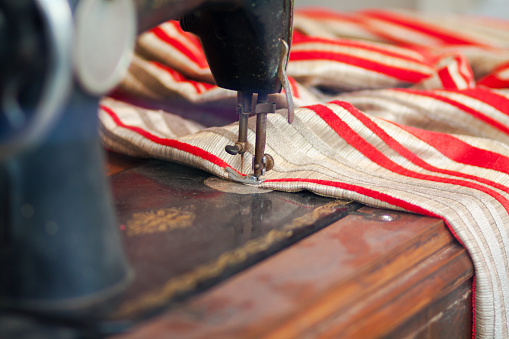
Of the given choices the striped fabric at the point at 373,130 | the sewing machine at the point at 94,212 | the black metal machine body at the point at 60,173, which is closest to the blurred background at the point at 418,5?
the striped fabric at the point at 373,130

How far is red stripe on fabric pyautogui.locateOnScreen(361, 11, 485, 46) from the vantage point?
5.20 feet

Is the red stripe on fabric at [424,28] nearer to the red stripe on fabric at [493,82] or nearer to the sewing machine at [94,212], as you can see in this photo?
the red stripe on fabric at [493,82]

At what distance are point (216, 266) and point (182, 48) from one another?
2.45 feet

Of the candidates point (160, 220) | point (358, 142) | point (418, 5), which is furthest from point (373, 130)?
point (418, 5)

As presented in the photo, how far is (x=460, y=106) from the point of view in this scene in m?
1.00

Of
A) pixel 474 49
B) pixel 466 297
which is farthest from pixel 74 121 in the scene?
pixel 474 49

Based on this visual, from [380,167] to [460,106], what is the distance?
0.25m

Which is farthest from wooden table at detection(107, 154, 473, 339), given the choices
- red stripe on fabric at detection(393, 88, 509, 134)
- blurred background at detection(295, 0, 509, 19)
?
blurred background at detection(295, 0, 509, 19)

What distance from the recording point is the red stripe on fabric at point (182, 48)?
116 cm

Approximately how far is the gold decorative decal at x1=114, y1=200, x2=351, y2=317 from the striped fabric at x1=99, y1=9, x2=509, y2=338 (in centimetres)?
10

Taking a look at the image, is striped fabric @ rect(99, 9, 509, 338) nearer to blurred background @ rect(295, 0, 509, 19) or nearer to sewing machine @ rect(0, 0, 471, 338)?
sewing machine @ rect(0, 0, 471, 338)

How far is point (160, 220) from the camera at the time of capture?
64cm

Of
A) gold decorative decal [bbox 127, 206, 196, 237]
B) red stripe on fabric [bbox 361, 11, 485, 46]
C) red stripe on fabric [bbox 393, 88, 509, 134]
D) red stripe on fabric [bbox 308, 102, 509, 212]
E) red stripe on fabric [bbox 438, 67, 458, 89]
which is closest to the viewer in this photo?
gold decorative decal [bbox 127, 206, 196, 237]

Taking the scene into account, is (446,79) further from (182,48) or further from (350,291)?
A: (350,291)
